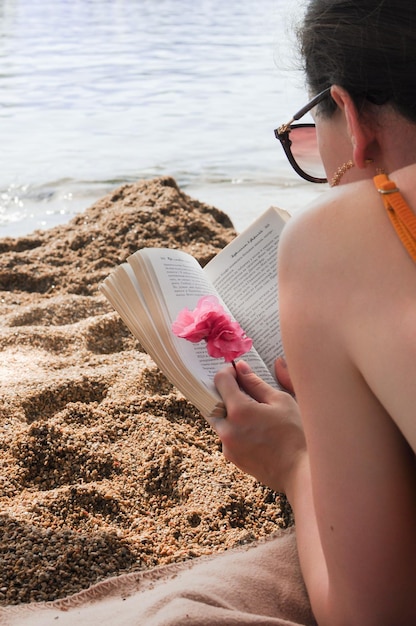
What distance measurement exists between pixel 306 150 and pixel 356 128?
1.49ft

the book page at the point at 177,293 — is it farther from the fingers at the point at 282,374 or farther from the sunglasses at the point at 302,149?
the sunglasses at the point at 302,149

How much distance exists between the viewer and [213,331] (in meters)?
1.50

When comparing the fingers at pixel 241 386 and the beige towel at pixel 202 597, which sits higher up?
the fingers at pixel 241 386

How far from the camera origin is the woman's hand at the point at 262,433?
1.36 metres

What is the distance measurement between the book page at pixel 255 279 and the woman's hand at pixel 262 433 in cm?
28

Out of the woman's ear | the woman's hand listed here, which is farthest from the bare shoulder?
the woman's hand

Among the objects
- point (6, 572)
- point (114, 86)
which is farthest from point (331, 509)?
point (114, 86)

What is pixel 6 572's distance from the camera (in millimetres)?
1523

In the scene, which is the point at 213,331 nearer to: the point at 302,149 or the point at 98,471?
the point at 302,149

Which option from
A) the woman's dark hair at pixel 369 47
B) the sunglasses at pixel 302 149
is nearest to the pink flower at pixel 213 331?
the sunglasses at pixel 302 149

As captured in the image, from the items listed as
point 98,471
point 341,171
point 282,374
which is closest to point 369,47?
point 341,171

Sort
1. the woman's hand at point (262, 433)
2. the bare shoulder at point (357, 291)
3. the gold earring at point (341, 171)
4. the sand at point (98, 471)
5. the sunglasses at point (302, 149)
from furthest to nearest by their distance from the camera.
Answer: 1. the sand at point (98, 471)
2. the sunglasses at point (302, 149)
3. the woman's hand at point (262, 433)
4. the gold earring at point (341, 171)
5. the bare shoulder at point (357, 291)

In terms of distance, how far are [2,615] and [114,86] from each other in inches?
330

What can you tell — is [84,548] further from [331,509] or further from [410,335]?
[410,335]
